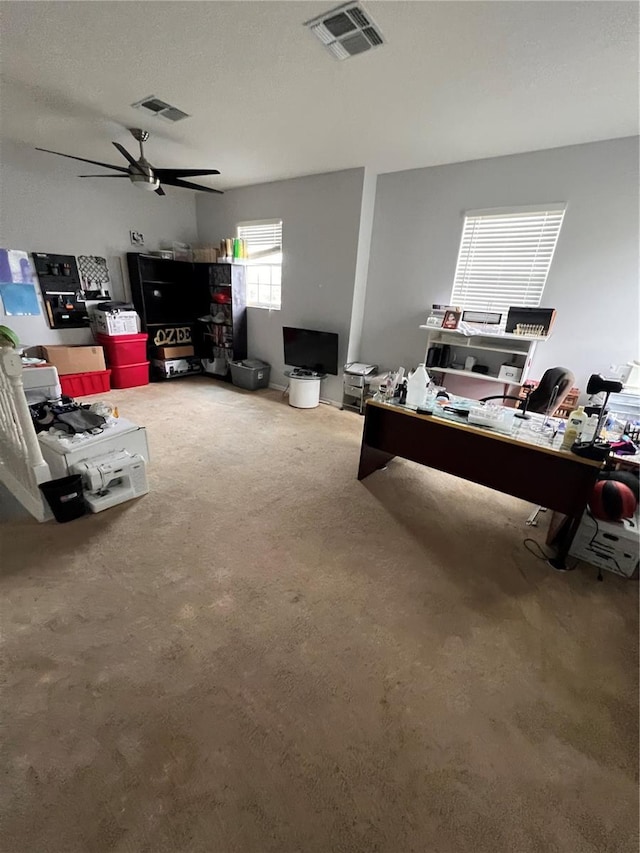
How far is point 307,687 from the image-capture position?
→ 1.41 meters

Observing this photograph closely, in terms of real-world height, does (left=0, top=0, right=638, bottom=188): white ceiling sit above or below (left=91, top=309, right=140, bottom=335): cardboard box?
above

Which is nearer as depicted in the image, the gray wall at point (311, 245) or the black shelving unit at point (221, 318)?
the gray wall at point (311, 245)

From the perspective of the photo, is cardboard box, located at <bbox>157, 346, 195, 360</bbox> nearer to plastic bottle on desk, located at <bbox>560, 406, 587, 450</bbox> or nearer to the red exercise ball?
plastic bottle on desk, located at <bbox>560, 406, 587, 450</bbox>

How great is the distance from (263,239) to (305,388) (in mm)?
2347

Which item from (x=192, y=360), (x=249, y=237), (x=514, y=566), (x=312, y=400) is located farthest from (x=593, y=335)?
(x=192, y=360)

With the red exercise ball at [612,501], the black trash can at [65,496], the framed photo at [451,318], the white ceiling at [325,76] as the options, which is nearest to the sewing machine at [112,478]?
the black trash can at [65,496]

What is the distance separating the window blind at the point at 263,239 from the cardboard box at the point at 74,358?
256 cm

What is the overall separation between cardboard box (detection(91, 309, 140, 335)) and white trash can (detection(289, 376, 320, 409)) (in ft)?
7.86

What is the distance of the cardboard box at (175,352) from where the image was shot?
206 inches

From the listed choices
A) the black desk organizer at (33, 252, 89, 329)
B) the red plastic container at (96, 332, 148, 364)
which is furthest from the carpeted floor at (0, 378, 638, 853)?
the black desk organizer at (33, 252, 89, 329)

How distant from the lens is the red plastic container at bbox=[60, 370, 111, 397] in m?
4.33

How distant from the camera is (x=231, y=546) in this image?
2.13 metres

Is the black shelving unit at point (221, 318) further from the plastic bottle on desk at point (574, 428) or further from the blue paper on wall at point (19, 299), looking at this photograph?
the plastic bottle on desk at point (574, 428)

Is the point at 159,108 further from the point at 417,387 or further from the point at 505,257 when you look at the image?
the point at 505,257
